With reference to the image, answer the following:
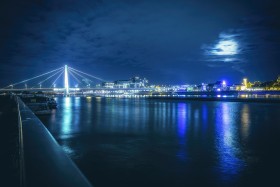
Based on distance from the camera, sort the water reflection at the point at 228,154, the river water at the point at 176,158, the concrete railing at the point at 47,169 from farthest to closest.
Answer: the water reflection at the point at 228,154 → the river water at the point at 176,158 → the concrete railing at the point at 47,169

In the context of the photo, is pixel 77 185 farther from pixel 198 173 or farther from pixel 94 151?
pixel 94 151

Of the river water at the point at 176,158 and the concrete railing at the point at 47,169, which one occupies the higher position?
the concrete railing at the point at 47,169

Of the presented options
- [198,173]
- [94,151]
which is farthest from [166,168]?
[94,151]

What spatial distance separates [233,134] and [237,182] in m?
6.88

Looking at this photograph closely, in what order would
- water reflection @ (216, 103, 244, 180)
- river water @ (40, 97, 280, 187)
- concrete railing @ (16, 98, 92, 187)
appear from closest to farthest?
concrete railing @ (16, 98, 92, 187) → river water @ (40, 97, 280, 187) → water reflection @ (216, 103, 244, 180)

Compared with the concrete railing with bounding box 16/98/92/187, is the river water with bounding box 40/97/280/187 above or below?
below

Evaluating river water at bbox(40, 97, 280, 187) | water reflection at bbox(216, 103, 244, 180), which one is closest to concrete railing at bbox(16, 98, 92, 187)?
river water at bbox(40, 97, 280, 187)

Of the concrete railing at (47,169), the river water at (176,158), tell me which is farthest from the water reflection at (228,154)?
the concrete railing at (47,169)

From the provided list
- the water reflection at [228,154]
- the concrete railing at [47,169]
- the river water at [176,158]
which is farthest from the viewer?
the water reflection at [228,154]

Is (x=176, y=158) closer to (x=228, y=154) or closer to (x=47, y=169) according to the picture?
(x=228, y=154)

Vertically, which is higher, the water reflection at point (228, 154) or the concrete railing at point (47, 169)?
the concrete railing at point (47, 169)

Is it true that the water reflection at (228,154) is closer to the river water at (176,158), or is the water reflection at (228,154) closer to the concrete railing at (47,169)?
the river water at (176,158)

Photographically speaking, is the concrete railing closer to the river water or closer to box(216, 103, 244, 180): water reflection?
the river water

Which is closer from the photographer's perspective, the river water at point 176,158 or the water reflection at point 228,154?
the river water at point 176,158
